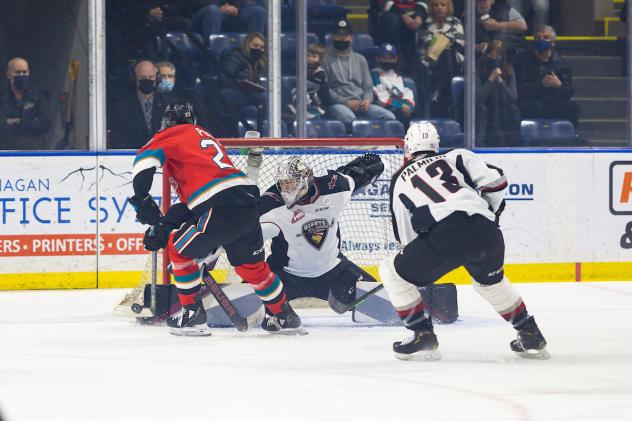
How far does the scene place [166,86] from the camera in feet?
27.5

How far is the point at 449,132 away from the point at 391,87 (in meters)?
0.50

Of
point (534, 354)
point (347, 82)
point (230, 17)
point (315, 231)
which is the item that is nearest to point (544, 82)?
point (347, 82)

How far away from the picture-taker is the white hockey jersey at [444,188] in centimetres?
543

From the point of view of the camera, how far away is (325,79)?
8672 millimetres

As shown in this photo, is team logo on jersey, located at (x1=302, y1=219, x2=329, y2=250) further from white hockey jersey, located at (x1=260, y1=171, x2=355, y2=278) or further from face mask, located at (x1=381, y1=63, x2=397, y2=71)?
face mask, located at (x1=381, y1=63, x2=397, y2=71)

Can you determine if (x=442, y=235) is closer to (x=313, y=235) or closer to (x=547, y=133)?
(x=313, y=235)

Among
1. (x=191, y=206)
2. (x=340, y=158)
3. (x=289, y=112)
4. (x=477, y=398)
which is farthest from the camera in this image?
(x=289, y=112)

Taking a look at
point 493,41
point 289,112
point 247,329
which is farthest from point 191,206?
point 493,41

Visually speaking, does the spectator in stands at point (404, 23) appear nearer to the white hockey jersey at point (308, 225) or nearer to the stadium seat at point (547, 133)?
the stadium seat at point (547, 133)

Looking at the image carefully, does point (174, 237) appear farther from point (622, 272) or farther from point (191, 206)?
point (622, 272)

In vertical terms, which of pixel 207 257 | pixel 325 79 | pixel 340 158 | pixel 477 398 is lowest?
pixel 477 398

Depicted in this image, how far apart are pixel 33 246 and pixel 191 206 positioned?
2310 millimetres

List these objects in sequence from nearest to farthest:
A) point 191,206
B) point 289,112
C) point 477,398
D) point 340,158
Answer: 1. point 477,398
2. point 191,206
3. point 340,158
4. point 289,112

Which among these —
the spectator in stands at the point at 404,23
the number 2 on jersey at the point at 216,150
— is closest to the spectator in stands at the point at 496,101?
the spectator in stands at the point at 404,23
